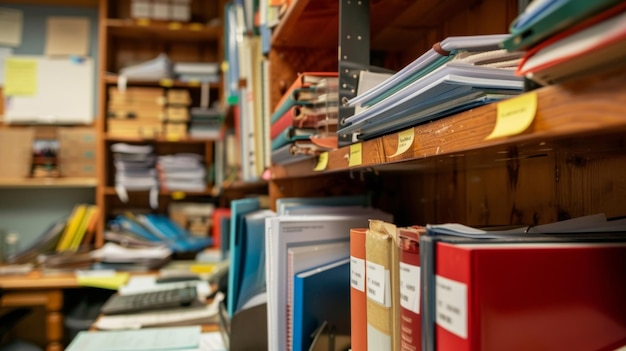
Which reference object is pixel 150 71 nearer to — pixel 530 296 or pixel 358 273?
pixel 358 273

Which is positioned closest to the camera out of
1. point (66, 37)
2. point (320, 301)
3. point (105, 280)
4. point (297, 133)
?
point (320, 301)

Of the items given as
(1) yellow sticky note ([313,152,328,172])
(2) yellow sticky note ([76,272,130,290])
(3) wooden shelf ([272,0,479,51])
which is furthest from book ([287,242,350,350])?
(2) yellow sticky note ([76,272,130,290])

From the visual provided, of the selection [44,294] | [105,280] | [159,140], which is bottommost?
[44,294]

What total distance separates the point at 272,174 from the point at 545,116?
1062mm

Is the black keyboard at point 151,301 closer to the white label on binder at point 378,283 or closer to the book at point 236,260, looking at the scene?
the book at point 236,260

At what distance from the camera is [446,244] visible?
1.59ft

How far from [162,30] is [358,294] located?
3.18 m

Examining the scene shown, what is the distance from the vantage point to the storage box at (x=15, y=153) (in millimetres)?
3262

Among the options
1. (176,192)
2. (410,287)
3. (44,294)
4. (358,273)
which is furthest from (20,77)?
(410,287)

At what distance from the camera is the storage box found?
326 centimetres

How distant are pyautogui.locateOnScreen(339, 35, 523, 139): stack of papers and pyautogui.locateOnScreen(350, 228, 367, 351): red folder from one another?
168 mm

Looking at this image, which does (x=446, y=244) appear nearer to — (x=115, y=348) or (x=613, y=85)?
(x=613, y=85)

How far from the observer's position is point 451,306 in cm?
47

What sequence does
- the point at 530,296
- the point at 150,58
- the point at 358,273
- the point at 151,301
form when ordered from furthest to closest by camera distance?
the point at 150,58 → the point at 151,301 → the point at 358,273 → the point at 530,296
